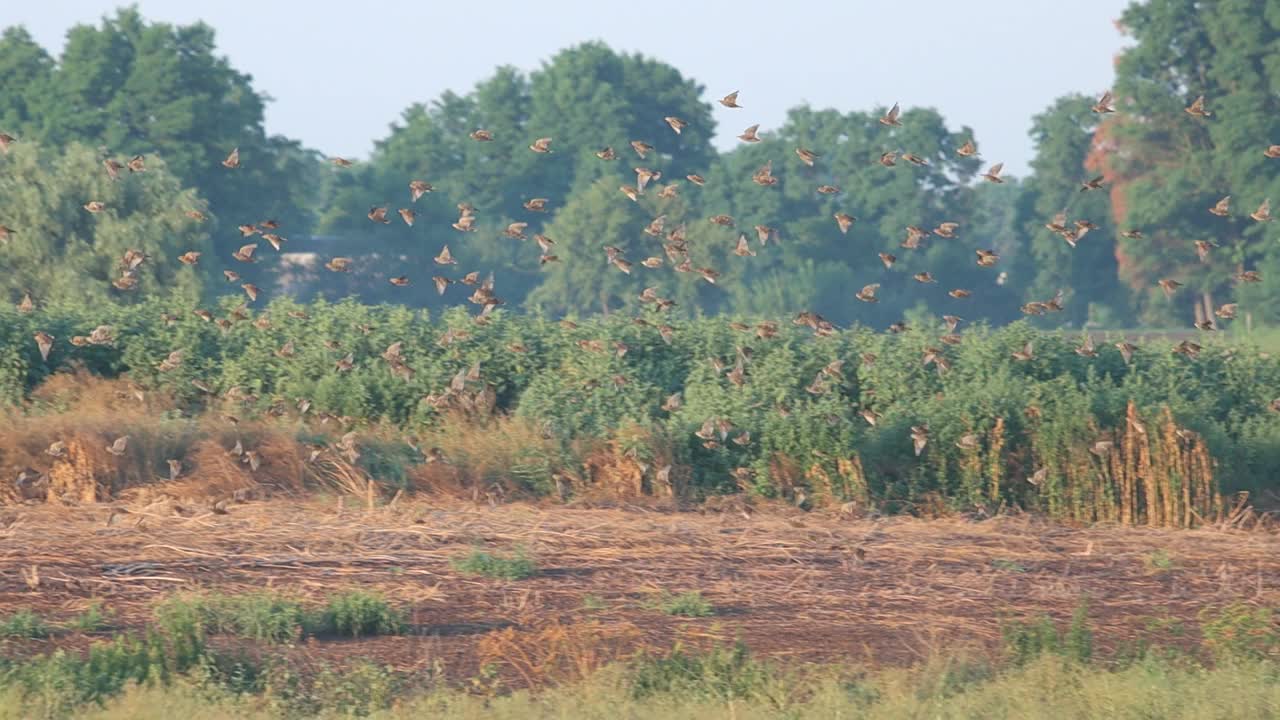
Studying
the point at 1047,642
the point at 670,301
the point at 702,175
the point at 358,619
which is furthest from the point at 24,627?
the point at 702,175

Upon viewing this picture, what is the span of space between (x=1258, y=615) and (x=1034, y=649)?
144 centimetres

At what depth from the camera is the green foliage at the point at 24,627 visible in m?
8.10

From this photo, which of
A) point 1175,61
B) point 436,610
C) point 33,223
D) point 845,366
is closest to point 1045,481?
point 845,366

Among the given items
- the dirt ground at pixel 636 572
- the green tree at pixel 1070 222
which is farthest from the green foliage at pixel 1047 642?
the green tree at pixel 1070 222

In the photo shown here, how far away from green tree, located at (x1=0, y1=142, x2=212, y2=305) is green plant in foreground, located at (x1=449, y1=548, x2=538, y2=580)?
1828 cm

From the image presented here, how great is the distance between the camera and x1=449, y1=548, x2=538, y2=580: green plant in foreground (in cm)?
1006

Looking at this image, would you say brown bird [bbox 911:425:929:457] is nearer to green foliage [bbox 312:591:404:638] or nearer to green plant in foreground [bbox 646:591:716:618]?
green plant in foreground [bbox 646:591:716:618]

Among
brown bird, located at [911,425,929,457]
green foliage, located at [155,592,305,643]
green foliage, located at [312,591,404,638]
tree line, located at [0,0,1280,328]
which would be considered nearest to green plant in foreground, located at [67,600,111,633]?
green foliage, located at [155,592,305,643]

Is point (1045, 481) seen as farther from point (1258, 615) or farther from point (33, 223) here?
point (33, 223)

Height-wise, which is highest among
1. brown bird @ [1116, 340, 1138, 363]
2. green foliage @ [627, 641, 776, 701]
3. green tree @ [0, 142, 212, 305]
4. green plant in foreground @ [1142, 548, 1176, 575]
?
green tree @ [0, 142, 212, 305]

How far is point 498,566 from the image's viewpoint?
1013cm

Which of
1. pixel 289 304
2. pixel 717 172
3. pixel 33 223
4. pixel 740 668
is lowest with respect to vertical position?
pixel 740 668

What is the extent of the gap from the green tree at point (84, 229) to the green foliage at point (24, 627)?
1942 cm

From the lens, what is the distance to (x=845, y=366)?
1570cm
